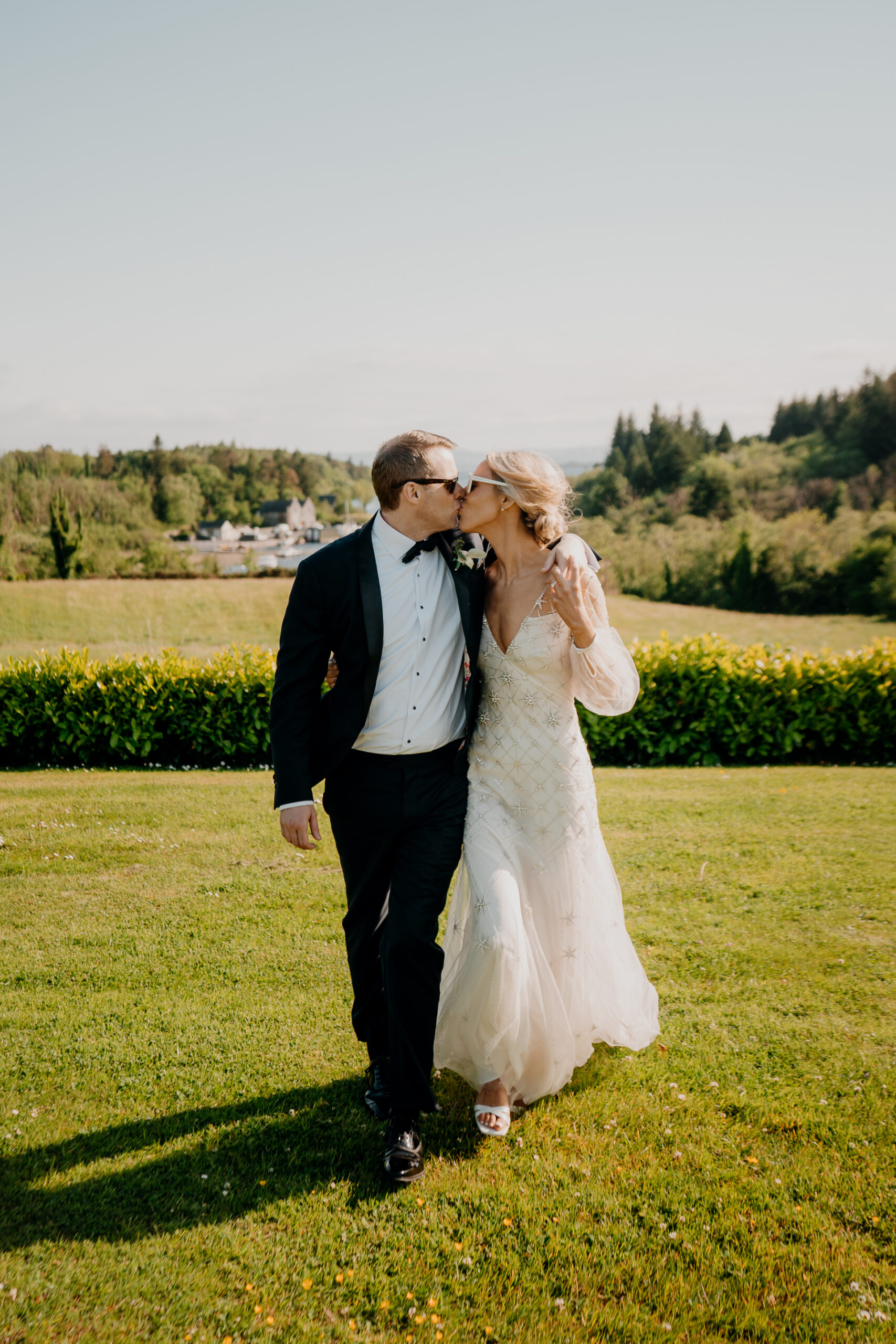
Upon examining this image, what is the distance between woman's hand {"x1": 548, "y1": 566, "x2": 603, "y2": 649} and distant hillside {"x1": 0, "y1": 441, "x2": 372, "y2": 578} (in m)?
50.3

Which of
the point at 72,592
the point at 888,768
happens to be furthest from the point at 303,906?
the point at 72,592

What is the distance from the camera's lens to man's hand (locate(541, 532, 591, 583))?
3.35 metres

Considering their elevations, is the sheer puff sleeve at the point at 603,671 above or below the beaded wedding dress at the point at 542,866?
above

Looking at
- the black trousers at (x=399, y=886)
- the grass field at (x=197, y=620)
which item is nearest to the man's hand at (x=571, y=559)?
the black trousers at (x=399, y=886)

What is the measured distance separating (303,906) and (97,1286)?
290cm

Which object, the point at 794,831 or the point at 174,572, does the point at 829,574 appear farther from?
the point at 794,831

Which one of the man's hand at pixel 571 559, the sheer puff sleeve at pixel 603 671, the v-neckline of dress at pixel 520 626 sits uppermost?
the man's hand at pixel 571 559

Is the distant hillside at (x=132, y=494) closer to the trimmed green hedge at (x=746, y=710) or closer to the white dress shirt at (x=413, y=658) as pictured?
the trimmed green hedge at (x=746, y=710)

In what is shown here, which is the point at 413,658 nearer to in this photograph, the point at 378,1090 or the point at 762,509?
the point at 378,1090

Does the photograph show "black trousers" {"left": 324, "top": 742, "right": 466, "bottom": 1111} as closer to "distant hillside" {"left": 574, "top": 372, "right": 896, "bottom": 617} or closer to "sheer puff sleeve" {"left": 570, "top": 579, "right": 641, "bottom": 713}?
"sheer puff sleeve" {"left": 570, "top": 579, "right": 641, "bottom": 713}

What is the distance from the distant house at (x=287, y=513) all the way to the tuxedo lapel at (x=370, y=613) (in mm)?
105584

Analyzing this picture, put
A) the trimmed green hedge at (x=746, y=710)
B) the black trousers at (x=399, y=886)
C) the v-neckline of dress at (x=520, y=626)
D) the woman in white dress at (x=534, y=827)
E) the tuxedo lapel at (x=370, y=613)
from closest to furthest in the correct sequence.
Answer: the black trousers at (x=399, y=886) → the tuxedo lapel at (x=370, y=613) → the woman in white dress at (x=534, y=827) → the v-neckline of dress at (x=520, y=626) → the trimmed green hedge at (x=746, y=710)

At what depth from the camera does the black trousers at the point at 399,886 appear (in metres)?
3.18

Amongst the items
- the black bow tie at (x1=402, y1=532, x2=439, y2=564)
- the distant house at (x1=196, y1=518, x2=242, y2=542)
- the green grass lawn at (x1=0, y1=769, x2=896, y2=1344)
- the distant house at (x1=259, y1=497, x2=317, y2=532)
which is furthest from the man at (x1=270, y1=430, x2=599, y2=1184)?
the distant house at (x1=259, y1=497, x2=317, y2=532)
